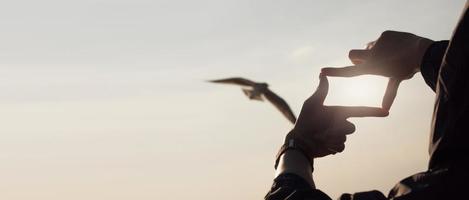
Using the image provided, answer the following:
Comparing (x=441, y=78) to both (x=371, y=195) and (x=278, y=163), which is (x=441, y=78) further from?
(x=278, y=163)

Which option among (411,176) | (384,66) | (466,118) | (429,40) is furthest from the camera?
(384,66)

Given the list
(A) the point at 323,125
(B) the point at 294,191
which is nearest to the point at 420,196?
(B) the point at 294,191

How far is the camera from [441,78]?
3527mm

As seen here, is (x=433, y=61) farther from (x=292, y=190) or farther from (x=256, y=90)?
(x=256, y=90)

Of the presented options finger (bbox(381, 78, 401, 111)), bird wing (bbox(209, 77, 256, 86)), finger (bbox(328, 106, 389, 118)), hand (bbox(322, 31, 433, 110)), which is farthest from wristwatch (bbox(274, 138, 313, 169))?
bird wing (bbox(209, 77, 256, 86))

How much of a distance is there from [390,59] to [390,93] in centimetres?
36

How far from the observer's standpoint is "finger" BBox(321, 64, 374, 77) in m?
5.00

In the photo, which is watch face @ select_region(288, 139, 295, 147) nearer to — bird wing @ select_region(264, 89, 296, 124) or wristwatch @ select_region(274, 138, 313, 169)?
wristwatch @ select_region(274, 138, 313, 169)

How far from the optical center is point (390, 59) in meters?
4.88

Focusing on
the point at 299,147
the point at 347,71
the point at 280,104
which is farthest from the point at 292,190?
the point at 280,104

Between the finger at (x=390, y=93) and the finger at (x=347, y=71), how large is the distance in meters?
0.24

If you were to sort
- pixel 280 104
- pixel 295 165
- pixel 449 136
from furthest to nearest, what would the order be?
pixel 280 104 < pixel 295 165 < pixel 449 136

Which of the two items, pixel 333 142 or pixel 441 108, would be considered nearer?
pixel 441 108

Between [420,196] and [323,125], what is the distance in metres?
1.48
